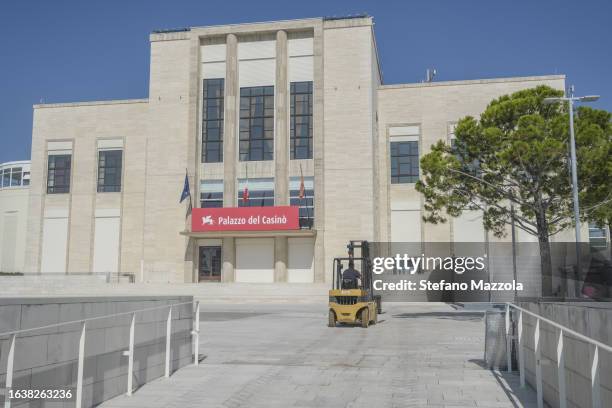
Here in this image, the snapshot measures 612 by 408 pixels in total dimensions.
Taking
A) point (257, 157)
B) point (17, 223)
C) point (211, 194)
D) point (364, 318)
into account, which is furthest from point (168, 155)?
point (364, 318)

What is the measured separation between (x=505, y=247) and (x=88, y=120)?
1396 inches

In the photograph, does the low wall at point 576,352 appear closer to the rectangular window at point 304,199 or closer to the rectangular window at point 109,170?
the rectangular window at point 304,199

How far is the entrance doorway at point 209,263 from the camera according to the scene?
46250 mm

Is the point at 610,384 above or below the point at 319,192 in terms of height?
below

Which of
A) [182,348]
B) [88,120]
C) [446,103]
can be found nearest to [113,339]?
[182,348]

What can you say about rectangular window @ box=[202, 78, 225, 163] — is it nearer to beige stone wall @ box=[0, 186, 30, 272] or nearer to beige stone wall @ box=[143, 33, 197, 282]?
beige stone wall @ box=[143, 33, 197, 282]

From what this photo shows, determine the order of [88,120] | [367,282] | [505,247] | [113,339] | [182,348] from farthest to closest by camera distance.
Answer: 1. [88,120]
2. [505,247]
3. [367,282]
4. [182,348]
5. [113,339]

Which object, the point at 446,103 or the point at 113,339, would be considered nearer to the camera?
the point at 113,339

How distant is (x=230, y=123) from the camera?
4659 centimetres

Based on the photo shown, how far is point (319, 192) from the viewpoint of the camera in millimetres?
44781

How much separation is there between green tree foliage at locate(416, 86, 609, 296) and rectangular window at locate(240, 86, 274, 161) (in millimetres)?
20648

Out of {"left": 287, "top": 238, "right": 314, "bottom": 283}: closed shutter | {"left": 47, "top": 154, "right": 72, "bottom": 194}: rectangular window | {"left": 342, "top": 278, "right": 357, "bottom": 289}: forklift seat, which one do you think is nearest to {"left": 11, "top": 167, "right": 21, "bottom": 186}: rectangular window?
{"left": 47, "top": 154, "right": 72, "bottom": 194}: rectangular window

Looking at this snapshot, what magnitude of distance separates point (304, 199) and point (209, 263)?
8.93 m

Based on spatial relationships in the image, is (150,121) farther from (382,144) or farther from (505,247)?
(505,247)
